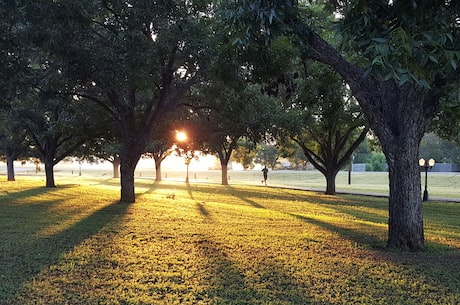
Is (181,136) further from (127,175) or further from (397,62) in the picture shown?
(397,62)

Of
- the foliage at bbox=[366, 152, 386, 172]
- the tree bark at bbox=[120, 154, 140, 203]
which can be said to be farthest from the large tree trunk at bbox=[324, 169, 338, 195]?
the foliage at bbox=[366, 152, 386, 172]

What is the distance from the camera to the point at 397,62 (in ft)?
13.4

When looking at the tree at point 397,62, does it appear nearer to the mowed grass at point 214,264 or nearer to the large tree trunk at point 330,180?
the mowed grass at point 214,264

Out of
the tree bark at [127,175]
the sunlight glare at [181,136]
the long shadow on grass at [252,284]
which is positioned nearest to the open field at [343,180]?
the sunlight glare at [181,136]

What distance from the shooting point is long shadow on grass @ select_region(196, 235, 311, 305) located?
14.5 ft

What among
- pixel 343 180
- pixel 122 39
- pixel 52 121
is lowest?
pixel 343 180

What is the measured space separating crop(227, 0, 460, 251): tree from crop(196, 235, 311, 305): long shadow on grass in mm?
2548

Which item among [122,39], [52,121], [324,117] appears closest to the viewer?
[122,39]

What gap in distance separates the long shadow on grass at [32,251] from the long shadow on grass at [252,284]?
7.59 ft

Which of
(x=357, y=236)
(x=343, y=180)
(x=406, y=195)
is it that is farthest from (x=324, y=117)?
(x=343, y=180)

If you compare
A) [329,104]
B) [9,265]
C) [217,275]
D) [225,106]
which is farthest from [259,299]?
[225,106]

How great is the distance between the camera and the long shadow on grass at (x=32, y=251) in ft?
16.7

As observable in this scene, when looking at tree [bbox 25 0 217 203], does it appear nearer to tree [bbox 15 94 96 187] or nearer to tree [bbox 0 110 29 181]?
tree [bbox 15 94 96 187]

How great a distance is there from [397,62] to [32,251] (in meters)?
6.15
